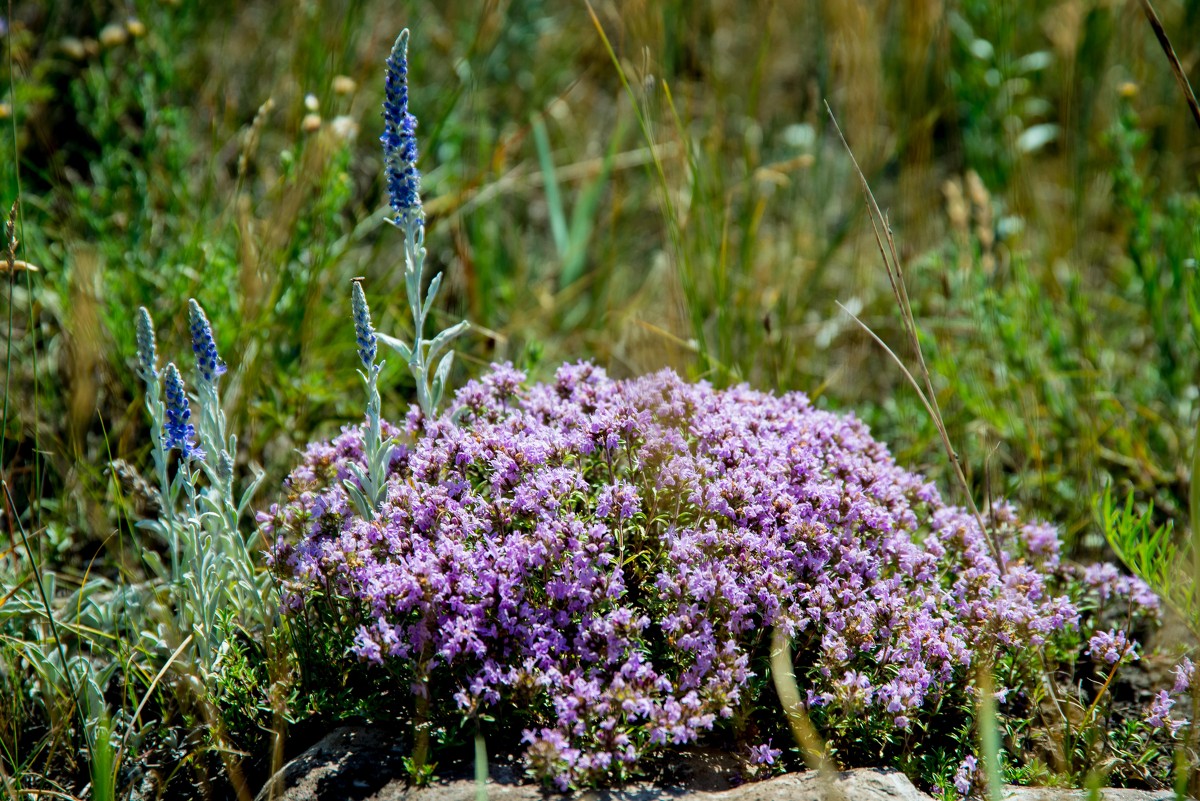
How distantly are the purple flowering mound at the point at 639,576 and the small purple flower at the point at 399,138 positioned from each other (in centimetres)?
65

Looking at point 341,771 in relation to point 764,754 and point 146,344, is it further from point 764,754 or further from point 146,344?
point 146,344

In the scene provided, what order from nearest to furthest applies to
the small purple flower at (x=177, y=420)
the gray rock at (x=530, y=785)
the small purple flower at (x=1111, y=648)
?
the gray rock at (x=530, y=785)
the small purple flower at (x=177, y=420)
the small purple flower at (x=1111, y=648)

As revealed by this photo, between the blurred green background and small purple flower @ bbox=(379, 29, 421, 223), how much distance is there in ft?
3.27

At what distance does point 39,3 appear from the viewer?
5.23 m

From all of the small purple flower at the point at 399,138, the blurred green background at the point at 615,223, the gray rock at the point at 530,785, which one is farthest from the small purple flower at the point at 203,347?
the gray rock at the point at 530,785

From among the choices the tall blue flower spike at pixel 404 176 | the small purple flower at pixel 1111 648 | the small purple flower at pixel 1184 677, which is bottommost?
the small purple flower at pixel 1184 677

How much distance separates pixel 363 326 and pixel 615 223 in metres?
2.47

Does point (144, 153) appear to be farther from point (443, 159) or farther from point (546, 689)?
point (546, 689)

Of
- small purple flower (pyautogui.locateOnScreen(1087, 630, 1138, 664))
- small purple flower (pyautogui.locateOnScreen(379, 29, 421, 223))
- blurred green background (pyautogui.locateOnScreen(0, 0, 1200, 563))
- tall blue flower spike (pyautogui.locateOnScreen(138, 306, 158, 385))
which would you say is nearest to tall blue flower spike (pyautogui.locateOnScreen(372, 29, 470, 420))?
small purple flower (pyautogui.locateOnScreen(379, 29, 421, 223))

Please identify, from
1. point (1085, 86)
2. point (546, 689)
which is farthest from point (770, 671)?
point (1085, 86)

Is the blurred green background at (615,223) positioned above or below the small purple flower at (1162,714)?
Answer: above

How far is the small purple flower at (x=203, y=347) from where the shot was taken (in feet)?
8.17

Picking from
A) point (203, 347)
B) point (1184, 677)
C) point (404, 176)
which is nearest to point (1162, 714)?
point (1184, 677)

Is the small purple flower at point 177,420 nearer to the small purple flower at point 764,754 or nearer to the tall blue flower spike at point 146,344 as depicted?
the tall blue flower spike at point 146,344
